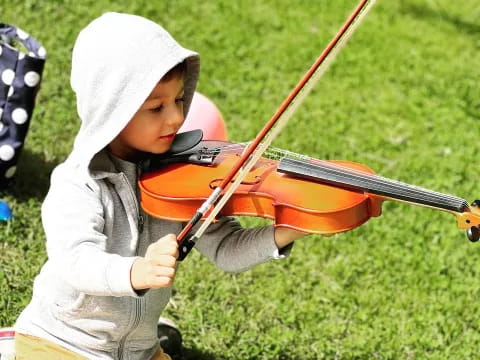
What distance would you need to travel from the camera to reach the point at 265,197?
6.87ft

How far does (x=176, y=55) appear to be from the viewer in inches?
83.1

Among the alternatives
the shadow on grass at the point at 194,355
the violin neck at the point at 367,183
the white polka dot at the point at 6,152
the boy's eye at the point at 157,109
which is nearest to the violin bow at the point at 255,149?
the violin neck at the point at 367,183

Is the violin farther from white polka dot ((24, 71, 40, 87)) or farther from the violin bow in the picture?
white polka dot ((24, 71, 40, 87))

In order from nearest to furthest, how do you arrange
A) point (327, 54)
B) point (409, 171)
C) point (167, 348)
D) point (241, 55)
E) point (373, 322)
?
point (327, 54), point (167, 348), point (373, 322), point (409, 171), point (241, 55)

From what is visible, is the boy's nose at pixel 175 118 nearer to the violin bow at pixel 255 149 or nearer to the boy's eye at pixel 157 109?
the boy's eye at pixel 157 109

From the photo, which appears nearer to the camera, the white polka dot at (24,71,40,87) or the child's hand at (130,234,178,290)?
the child's hand at (130,234,178,290)

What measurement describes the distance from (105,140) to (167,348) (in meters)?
1.06

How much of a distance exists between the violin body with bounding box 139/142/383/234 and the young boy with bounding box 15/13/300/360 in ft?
0.30

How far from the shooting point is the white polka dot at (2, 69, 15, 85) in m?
3.37

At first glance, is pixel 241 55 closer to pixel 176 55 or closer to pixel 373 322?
pixel 373 322

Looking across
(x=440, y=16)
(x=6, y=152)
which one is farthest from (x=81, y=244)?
(x=440, y=16)

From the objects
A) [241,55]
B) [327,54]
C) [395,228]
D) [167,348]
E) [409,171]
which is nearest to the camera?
[327,54]

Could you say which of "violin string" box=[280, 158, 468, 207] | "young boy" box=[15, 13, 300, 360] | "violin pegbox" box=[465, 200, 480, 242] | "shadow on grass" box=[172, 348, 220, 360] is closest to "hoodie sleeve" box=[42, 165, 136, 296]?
"young boy" box=[15, 13, 300, 360]

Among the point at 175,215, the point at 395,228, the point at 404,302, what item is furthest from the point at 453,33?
the point at 175,215
